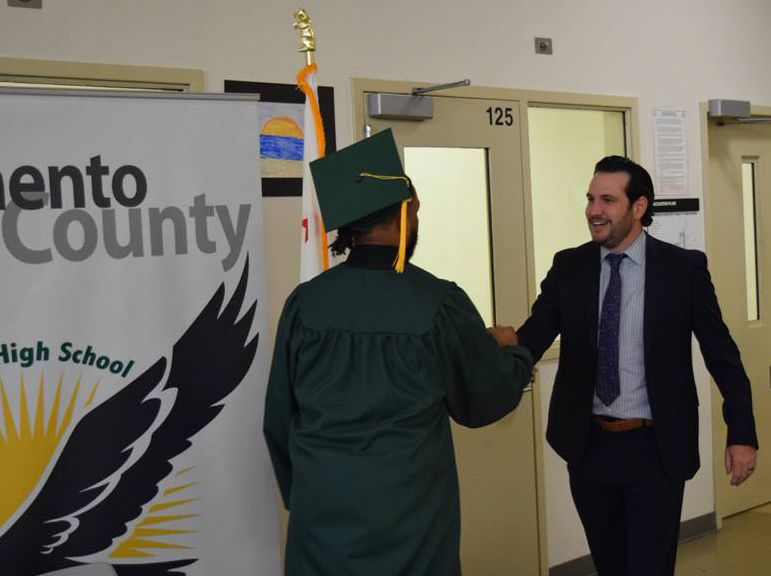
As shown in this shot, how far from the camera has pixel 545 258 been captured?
13.4ft

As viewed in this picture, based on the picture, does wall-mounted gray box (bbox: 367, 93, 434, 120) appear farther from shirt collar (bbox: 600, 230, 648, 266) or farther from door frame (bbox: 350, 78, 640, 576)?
shirt collar (bbox: 600, 230, 648, 266)

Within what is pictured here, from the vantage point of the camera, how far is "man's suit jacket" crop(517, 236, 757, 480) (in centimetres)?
266

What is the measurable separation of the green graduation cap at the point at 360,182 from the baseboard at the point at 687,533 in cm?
262

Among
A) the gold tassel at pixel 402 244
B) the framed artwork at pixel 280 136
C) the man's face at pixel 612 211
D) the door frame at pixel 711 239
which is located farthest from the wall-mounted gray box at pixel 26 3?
the door frame at pixel 711 239

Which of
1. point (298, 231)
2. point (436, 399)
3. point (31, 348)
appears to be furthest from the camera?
point (298, 231)

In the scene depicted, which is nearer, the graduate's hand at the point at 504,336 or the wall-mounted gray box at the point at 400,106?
the graduate's hand at the point at 504,336

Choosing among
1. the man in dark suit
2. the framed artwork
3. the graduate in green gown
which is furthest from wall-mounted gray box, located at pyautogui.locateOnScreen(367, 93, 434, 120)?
the graduate in green gown

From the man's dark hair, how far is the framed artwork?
1062 mm

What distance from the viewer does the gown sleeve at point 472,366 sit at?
6.60 feet

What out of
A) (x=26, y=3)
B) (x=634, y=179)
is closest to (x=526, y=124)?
(x=634, y=179)

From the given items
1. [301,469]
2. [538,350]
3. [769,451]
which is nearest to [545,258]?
[538,350]

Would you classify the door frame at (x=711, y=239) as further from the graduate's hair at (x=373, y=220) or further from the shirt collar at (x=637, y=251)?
the graduate's hair at (x=373, y=220)

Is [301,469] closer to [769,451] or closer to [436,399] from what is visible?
[436,399]

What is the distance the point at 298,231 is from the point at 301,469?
52.5 inches
